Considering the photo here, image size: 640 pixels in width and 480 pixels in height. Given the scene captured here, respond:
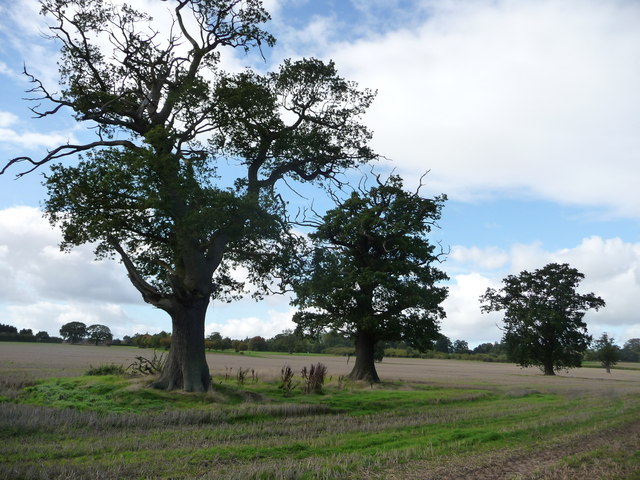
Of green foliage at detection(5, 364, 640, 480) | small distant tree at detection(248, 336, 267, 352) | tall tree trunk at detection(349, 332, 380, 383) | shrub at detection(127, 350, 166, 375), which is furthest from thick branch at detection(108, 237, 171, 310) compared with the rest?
small distant tree at detection(248, 336, 267, 352)

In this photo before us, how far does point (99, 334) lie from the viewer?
146 meters

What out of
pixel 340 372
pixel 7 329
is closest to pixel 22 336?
pixel 7 329

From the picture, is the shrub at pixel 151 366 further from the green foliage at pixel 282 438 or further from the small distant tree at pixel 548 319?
the small distant tree at pixel 548 319

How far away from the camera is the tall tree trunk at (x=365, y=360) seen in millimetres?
34344

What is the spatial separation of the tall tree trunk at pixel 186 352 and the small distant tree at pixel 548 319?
4575 centimetres

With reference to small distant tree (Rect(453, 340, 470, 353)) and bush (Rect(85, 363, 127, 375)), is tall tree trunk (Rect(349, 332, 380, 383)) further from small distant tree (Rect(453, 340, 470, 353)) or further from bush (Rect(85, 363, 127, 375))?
small distant tree (Rect(453, 340, 470, 353))

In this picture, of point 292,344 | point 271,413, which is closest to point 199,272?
point 271,413

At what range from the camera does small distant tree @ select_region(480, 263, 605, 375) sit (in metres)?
57.3

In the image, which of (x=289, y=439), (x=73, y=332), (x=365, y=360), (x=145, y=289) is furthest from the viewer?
(x=73, y=332)

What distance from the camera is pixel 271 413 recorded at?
650 inches

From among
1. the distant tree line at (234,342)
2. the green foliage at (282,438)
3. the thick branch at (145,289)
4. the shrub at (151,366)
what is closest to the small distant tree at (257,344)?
the distant tree line at (234,342)

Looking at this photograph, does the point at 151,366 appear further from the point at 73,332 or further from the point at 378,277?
the point at 73,332

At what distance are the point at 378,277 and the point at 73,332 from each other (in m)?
140

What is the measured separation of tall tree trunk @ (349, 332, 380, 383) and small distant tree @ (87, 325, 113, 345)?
12602 cm
